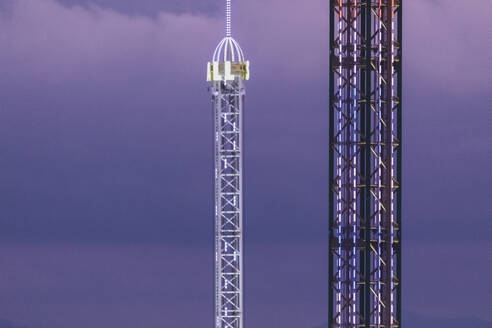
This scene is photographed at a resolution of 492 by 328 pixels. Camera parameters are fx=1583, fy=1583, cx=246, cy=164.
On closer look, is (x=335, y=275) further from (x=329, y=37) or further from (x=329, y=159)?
(x=329, y=37)

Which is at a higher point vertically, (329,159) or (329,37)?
(329,37)

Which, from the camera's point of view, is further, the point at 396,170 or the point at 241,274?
the point at 241,274

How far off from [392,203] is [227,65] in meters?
26.4

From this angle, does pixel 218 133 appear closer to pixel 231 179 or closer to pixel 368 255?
pixel 231 179

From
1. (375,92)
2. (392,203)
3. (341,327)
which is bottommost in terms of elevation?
(341,327)

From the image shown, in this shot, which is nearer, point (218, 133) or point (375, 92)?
point (375, 92)

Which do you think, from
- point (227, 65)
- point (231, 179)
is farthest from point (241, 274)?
point (227, 65)

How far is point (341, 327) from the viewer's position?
310 feet

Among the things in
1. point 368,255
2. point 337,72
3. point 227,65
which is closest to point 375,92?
point 337,72

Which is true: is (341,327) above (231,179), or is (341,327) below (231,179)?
below

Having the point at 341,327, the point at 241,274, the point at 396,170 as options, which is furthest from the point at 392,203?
the point at 241,274

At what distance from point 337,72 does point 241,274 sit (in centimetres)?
2601

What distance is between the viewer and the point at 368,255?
308ft

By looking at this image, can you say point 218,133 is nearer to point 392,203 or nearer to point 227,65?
point 227,65
